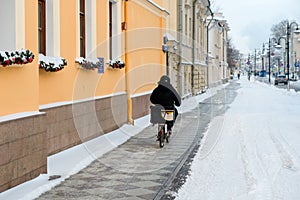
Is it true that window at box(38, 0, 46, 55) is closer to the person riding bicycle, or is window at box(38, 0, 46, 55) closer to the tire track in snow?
the person riding bicycle

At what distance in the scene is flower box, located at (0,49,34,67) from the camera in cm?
656

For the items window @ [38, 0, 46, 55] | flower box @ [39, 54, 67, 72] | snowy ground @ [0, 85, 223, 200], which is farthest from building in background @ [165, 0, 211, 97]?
flower box @ [39, 54, 67, 72]

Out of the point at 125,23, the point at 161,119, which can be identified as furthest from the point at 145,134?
the point at 125,23

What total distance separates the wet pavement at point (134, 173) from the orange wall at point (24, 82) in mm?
1273

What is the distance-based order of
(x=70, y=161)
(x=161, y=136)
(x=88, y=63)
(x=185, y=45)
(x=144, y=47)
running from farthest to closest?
(x=185, y=45), (x=144, y=47), (x=161, y=136), (x=88, y=63), (x=70, y=161)

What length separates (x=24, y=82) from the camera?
7312mm

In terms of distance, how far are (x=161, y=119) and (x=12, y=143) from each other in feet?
17.2

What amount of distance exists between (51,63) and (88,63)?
2.25m

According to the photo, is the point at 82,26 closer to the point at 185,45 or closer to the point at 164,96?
the point at 164,96

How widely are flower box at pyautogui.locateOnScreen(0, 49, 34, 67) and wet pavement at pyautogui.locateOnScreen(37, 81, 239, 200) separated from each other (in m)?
1.81

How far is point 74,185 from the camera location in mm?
7410

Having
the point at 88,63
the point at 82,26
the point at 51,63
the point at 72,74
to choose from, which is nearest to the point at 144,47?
the point at 82,26

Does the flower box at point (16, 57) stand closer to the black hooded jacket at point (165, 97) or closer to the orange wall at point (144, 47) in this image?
the black hooded jacket at point (165, 97)

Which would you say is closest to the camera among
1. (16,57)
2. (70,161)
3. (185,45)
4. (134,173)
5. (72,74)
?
(16,57)
